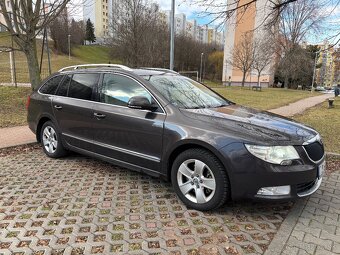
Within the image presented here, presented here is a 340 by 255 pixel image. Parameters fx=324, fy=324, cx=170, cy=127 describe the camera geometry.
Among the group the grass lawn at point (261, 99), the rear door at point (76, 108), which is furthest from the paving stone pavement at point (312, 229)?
the grass lawn at point (261, 99)

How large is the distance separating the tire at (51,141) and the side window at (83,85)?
31.7 inches

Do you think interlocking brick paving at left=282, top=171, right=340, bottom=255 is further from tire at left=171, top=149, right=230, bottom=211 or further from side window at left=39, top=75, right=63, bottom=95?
side window at left=39, top=75, right=63, bottom=95

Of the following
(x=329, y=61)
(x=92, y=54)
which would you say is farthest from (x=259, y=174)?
(x=92, y=54)

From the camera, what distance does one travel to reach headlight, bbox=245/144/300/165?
3338mm

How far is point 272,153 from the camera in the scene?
3.34m

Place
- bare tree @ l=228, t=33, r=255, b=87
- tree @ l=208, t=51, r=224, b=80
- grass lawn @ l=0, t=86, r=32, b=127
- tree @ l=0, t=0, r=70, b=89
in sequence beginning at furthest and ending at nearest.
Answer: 1. tree @ l=208, t=51, r=224, b=80
2. bare tree @ l=228, t=33, r=255, b=87
3. tree @ l=0, t=0, r=70, b=89
4. grass lawn @ l=0, t=86, r=32, b=127

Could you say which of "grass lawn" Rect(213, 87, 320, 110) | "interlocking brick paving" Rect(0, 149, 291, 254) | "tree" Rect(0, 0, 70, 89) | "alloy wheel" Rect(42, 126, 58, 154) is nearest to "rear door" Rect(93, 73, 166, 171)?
"interlocking brick paving" Rect(0, 149, 291, 254)

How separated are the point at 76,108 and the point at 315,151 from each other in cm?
350

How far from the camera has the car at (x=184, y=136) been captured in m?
3.40

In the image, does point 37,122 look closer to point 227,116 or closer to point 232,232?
point 227,116

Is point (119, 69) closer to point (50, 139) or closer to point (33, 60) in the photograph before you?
point (50, 139)

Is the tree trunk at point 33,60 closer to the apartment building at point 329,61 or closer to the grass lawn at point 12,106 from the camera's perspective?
the grass lawn at point 12,106

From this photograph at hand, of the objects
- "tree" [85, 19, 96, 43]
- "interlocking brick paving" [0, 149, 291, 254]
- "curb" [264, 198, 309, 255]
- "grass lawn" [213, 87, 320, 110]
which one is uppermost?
"tree" [85, 19, 96, 43]

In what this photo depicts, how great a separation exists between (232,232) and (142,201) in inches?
48.1
